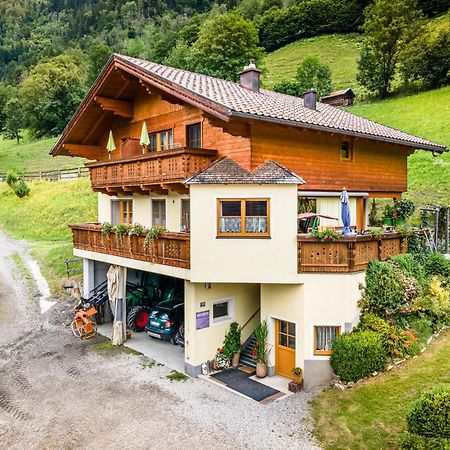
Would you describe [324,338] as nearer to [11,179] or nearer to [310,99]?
[310,99]

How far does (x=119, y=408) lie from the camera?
42.0 ft

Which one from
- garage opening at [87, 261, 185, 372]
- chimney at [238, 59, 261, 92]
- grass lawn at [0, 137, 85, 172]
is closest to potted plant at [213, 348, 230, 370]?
garage opening at [87, 261, 185, 372]

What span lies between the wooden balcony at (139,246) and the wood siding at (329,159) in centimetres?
375

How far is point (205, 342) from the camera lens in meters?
15.5

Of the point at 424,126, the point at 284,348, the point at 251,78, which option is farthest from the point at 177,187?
the point at 424,126

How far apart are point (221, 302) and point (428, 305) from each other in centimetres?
727

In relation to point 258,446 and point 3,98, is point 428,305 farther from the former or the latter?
point 3,98

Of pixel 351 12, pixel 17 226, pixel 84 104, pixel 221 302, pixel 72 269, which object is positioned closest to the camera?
pixel 221 302

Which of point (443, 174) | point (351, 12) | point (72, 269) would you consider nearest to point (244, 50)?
point (351, 12)

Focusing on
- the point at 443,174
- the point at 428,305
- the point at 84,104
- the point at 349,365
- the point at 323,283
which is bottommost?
the point at 349,365

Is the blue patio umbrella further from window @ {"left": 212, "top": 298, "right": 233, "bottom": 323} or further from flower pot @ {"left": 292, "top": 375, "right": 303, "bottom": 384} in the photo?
window @ {"left": 212, "top": 298, "right": 233, "bottom": 323}

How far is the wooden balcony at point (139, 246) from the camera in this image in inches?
581

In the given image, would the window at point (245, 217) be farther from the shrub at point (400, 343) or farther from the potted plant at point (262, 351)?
the shrub at point (400, 343)

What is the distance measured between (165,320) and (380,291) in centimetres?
870
